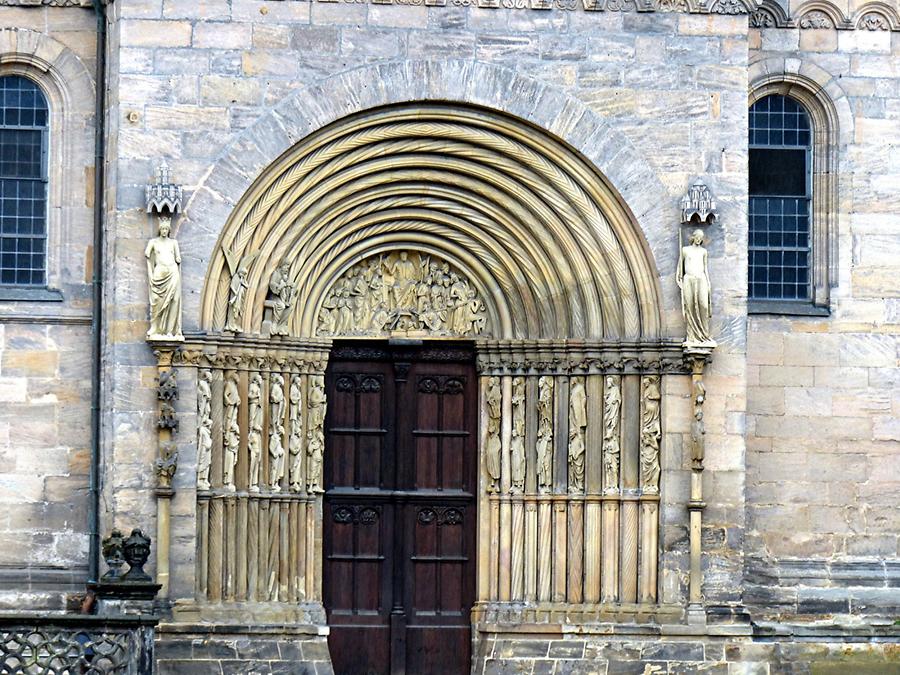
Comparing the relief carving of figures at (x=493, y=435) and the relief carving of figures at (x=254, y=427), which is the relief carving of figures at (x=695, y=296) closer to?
the relief carving of figures at (x=493, y=435)

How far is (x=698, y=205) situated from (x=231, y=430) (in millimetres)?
5155

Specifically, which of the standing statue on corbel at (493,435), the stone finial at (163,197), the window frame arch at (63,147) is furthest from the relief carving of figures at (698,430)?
the window frame arch at (63,147)

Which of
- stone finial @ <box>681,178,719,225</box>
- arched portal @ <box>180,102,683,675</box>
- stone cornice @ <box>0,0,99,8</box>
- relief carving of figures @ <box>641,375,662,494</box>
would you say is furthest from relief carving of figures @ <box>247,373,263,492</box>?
stone finial @ <box>681,178,719,225</box>

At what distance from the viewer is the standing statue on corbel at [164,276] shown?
26.4 m

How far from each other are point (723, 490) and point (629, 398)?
51.9 inches

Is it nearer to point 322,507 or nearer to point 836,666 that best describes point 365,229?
point 322,507

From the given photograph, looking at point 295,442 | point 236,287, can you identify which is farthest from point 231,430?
point 236,287

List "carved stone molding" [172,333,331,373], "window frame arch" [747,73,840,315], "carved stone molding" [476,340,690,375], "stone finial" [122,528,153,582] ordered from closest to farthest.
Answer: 1. "stone finial" [122,528,153,582]
2. "carved stone molding" [172,333,331,373]
3. "carved stone molding" [476,340,690,375]
4. "window frame arch" [747,73,840,315]

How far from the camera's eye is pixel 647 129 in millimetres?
27391

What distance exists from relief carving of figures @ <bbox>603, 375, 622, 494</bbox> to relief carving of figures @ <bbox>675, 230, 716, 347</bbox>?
0.92 m

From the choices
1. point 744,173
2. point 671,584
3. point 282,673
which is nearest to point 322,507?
point 282,673

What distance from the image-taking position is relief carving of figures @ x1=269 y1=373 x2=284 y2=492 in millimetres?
27266

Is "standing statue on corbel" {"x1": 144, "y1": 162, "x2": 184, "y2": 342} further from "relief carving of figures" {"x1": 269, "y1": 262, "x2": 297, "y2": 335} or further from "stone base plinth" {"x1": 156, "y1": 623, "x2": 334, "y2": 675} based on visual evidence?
"stone base plinth" {"x1": 156, "y1": 623, "x2": 334, "y2": 675}

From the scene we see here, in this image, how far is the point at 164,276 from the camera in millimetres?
26422
